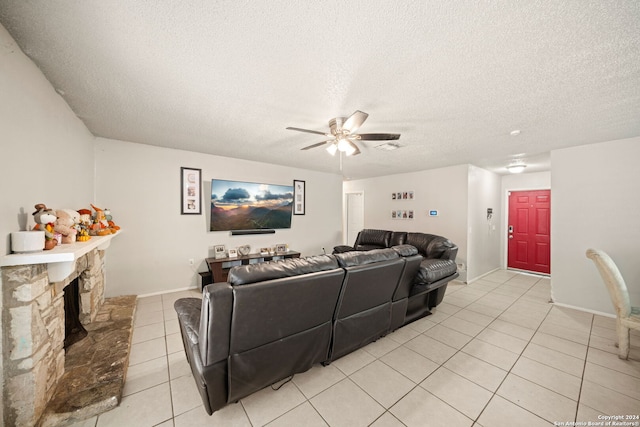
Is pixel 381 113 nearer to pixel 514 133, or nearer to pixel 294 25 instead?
pixel 294 25

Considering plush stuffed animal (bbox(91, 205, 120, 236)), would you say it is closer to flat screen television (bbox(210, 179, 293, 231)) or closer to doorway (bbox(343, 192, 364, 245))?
flat screen television (bbox(210, 179, 293, 231))

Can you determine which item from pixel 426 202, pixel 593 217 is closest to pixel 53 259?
pixel 426 202

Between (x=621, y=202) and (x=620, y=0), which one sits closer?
(x=620, y=0)

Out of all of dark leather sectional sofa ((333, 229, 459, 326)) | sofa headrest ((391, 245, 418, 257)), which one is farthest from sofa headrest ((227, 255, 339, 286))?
dark leather sectional sofa ((333, 229, 459, 326))

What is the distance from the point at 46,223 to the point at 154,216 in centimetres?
233

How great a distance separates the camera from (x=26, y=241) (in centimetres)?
140

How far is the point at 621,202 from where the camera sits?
3.10 metres

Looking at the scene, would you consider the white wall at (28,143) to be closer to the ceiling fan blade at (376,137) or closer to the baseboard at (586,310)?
the ceiling fan blade at (376,137)

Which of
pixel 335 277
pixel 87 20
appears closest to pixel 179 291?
pixel 335 277

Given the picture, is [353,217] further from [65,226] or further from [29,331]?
[29,331]

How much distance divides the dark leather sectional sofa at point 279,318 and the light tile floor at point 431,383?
0.18 metres

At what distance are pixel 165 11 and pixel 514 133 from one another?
12.7 feet

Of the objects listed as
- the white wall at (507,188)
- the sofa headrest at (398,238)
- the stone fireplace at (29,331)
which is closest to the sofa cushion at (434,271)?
the sofa headrest at (398,238)

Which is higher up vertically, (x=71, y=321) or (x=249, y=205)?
(x=249, y=205)
